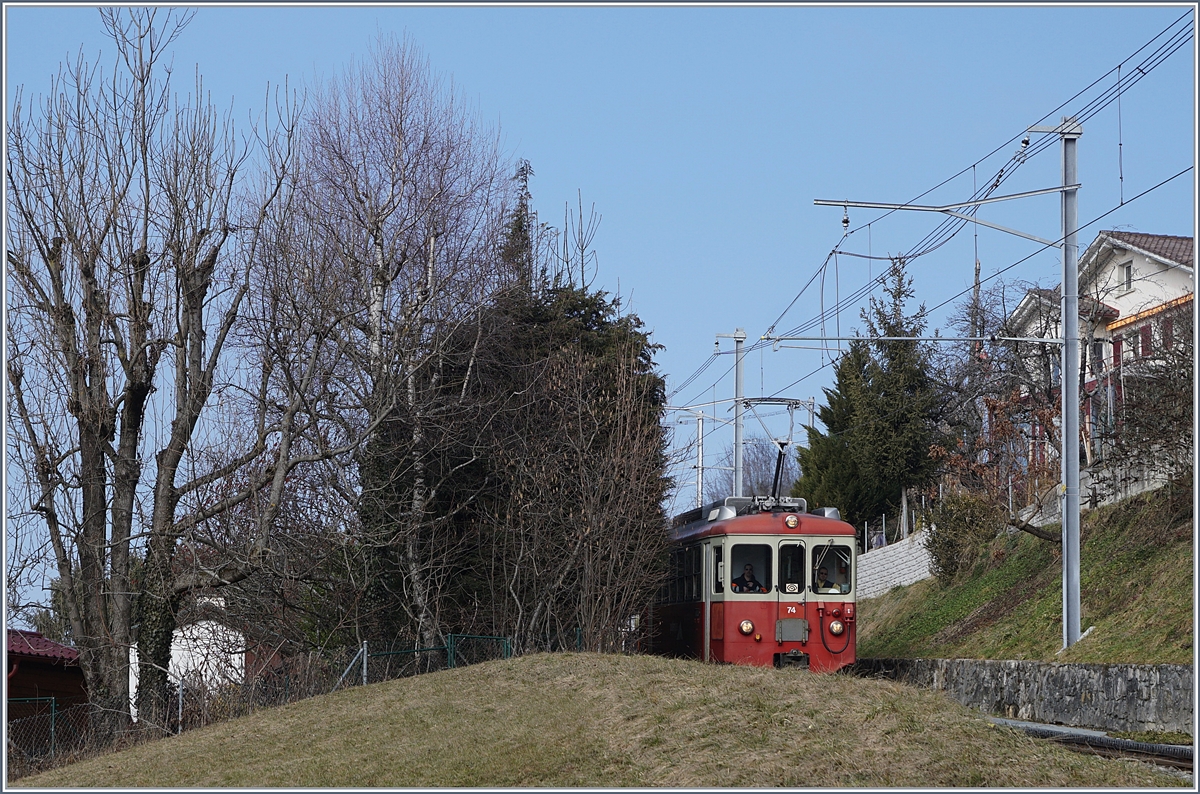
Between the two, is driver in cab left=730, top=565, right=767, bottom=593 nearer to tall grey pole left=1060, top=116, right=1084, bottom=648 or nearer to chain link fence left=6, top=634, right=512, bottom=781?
chain link fence left=6, top=634, right=512, bottom=781

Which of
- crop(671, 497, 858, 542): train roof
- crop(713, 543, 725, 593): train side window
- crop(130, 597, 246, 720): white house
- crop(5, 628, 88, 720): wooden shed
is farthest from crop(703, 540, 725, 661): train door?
crop(5, 628, 88, 720): wooden shed

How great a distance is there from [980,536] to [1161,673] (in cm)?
1378

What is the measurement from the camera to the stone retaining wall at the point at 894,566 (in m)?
33.1

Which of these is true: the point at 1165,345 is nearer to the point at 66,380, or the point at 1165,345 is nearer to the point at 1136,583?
the point at 1136,583

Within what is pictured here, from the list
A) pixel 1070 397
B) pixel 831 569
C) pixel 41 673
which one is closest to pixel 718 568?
pixel 831 569

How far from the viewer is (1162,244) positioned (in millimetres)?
40375

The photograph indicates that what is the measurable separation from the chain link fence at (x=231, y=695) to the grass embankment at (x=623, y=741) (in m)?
2.21

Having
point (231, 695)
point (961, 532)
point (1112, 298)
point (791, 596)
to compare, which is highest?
point (1112, 298)

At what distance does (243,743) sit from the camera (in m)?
13.3

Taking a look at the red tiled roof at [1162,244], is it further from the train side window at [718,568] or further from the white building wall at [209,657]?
the white building wall at [209,657]

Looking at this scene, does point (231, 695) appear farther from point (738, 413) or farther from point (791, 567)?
point (738, 413)

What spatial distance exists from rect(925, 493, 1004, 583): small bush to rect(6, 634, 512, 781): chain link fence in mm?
13129

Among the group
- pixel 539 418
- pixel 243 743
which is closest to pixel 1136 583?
pixel 539 418

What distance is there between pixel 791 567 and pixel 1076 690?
4.37 meters
